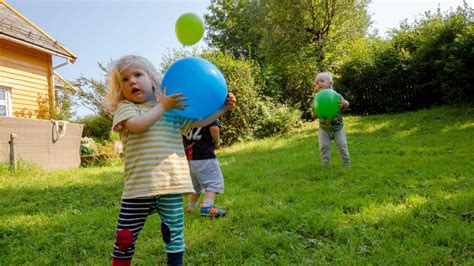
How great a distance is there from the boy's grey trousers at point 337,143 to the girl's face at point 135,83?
3890 millimetres

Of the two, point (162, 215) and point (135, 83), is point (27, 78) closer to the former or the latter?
point (135, 83)

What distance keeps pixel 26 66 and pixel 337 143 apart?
31.8 ft

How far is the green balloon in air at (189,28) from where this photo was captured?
2.54m

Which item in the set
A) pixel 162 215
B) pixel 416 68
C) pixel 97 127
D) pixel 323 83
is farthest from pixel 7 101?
pixel 416 68

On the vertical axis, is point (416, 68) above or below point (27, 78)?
below

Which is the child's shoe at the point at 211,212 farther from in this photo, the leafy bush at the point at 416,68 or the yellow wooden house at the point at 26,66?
the leafy bush at the point at 416,68

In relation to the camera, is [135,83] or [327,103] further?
[327,103]

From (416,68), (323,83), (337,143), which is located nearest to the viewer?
(337,143)

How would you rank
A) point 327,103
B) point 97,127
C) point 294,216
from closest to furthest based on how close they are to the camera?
point 294,216, point 327,103, point 97,127

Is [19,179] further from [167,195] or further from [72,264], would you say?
[167,195]

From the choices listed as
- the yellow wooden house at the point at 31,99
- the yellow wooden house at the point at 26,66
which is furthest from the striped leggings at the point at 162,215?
the yellow wooden house at the point at 26,66

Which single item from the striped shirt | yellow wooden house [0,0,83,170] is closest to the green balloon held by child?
the striped shirt

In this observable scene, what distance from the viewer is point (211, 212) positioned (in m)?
3.41

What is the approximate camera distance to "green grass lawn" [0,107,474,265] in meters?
2.44
